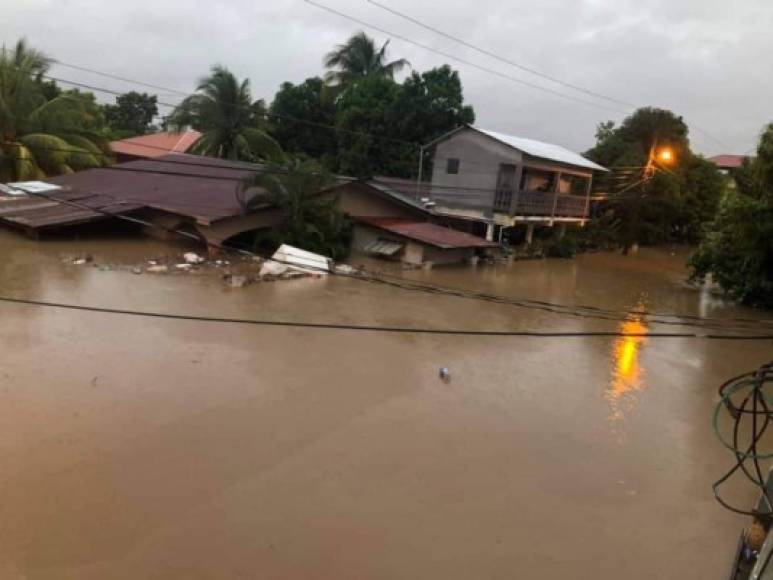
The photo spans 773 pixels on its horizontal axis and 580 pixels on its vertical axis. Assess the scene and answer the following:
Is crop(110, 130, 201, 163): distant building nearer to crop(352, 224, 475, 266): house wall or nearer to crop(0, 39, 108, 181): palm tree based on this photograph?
crop(0, 39, 108, 181): palm tree

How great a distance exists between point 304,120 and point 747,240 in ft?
72.3

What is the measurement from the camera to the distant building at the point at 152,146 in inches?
1229

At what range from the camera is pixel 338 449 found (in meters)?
7.42

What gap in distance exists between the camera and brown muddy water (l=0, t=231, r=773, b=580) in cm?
556

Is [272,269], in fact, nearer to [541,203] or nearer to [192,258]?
[192,258]

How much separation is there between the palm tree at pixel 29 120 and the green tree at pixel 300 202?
25.8 feet

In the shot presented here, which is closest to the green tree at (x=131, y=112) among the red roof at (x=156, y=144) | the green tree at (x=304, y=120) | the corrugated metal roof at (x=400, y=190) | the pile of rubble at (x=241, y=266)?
the red roof at (x=156, y=144)

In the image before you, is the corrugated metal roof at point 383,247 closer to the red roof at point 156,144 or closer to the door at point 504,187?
the door at point 504,187

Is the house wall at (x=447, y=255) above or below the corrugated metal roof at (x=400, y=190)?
below

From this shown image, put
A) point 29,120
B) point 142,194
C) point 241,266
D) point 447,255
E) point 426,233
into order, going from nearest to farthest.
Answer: point 241,266 → point 142,194 → point 426,233 → point 447,255 → point 29,120

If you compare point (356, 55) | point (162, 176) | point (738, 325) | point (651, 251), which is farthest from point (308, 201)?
point (651, 251)

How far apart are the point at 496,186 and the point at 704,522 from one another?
17.6 meters

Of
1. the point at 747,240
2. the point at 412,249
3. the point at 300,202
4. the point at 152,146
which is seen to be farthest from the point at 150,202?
the point at 747,240

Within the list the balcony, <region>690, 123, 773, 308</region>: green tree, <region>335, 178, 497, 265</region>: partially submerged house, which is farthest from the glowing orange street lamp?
<region>335, 178, 497, 265</region>: partially submerged house
